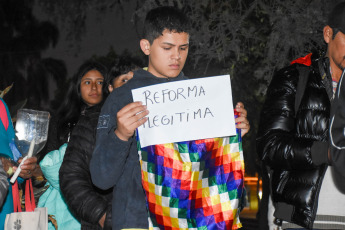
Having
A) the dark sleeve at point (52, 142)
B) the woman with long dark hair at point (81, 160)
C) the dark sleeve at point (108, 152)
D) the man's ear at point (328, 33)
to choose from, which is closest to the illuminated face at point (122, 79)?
the woman with long dark hair at point (81, 160)

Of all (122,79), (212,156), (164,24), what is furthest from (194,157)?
(122,79)

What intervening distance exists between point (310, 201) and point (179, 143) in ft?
2.83

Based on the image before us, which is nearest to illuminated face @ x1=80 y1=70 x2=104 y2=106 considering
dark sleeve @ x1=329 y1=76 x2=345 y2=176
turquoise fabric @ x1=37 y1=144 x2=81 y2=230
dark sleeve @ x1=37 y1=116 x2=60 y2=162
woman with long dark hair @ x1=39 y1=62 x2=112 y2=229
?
woman with long dark hair @ x1=39 y1=62 x2=112 y2=229

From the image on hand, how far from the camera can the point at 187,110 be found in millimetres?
3363

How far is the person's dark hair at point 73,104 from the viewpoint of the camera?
588 cm

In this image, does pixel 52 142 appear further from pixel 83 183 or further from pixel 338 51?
pixel 338 51

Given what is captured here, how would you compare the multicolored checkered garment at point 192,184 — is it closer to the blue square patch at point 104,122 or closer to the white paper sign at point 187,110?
the white paper sign at point 187,110

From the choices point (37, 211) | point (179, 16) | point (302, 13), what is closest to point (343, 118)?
point (179, 16)

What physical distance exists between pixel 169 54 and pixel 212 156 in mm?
648

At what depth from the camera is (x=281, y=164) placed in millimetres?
3691

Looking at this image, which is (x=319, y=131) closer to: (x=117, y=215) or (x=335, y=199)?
(x=335, y=199)

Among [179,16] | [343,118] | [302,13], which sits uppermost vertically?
[302,13]

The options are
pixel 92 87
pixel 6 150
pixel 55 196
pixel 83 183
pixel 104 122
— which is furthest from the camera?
pixel 92 87

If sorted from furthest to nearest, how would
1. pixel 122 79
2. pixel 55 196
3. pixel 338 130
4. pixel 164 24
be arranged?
1. pixel 55 196
2. pixel 122 79
3. pixel 164 24
4. pixel 338 130
